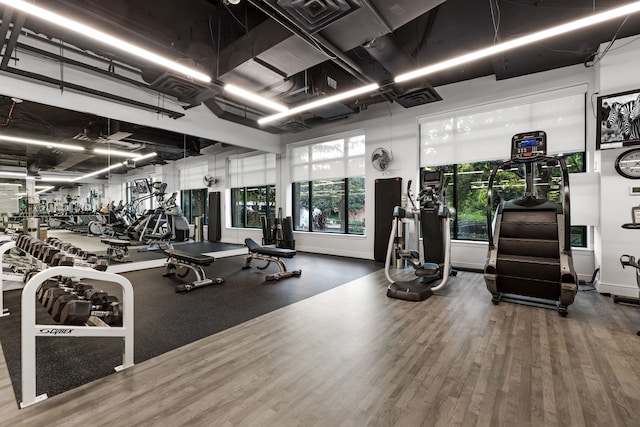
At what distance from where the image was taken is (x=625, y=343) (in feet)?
8.63

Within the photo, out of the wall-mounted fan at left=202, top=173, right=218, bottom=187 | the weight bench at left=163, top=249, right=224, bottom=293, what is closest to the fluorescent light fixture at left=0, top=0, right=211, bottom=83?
the weight bench at left=163, top=249, right=224, bottom=293

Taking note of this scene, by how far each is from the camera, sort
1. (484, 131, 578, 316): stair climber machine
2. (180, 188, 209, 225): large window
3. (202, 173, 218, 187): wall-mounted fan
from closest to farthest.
Answer: (484, 131, 578, 316): stair climber machine
(180, 188, 209, 225): large window
(202, 173, 218, 187): wall-mounted fan

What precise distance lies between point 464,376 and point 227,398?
67.4 inches

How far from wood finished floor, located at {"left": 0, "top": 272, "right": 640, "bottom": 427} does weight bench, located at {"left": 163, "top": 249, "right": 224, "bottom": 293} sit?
177 centimetres

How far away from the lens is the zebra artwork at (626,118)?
3.86m

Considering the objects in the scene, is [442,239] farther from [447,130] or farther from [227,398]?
[227,398]

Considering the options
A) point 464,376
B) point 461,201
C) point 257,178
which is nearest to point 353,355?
point 464,376

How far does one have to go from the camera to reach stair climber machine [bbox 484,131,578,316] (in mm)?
3400

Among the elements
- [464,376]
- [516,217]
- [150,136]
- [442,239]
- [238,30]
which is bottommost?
[464,376]

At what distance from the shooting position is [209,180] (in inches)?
300

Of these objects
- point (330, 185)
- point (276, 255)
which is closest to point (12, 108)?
point (276, 255)

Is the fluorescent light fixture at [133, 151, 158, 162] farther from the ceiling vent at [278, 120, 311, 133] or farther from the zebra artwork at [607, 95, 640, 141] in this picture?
the zebra artwork at [607, 95, 640, 141]

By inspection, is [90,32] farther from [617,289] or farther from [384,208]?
[617,289]

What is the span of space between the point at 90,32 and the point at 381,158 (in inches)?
217
